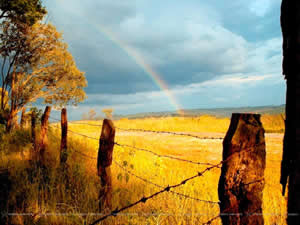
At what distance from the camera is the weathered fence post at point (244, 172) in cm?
192

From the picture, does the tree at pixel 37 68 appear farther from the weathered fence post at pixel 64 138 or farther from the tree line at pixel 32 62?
the weathered fence post at pixel 64 138

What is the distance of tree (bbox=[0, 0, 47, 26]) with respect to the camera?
12.2 metres

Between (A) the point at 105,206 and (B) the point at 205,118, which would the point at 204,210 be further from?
(B) the point at 205,118

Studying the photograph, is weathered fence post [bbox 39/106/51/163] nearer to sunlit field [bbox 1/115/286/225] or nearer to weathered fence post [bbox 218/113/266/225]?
sunlit field [bbox 1/115/286/225]

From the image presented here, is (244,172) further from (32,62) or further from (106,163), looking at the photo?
(32,62)

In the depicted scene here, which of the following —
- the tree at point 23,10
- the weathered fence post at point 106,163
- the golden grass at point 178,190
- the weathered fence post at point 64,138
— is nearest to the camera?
the golden grass at point 178,190

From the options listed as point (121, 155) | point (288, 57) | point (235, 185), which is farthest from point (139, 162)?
point (288, 57)

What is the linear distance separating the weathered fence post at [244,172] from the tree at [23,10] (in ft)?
45.8

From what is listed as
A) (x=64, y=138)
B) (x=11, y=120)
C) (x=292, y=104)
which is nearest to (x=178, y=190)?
(x=64, y=138)

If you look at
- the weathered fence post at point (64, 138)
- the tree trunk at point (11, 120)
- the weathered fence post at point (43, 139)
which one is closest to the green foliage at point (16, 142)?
the weathered fence post at point (43, 139)

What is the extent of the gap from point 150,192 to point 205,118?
17.9 m

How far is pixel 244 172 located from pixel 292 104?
720 millimetres

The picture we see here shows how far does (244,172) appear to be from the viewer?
1.93 m

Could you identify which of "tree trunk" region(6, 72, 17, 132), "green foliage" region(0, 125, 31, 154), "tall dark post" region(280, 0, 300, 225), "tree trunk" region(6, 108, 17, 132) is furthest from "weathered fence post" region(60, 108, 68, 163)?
"tree trunk" region(6, 72, 17, 132)
